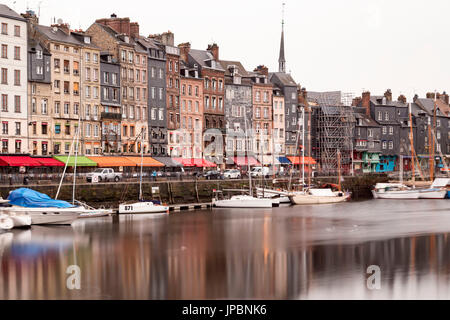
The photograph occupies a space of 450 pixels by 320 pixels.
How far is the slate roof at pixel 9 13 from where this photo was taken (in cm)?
5735

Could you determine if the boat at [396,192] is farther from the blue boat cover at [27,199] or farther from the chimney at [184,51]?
the blue boat cover at [27,199]

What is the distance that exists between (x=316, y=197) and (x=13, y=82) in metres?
28.9

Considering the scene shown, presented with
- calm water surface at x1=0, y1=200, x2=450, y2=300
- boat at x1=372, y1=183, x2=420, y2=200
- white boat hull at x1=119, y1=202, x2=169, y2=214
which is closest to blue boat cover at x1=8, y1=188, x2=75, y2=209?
calm water surface at x1=0, y1=200, x2=450, y2=300

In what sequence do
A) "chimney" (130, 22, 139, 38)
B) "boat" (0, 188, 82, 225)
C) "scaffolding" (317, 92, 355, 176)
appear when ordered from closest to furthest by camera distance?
"boat" (0, 188, 82, 225) → "chimney" (130, 22, 139, 38) → "scaffolding" (317, 92, 355, 176)

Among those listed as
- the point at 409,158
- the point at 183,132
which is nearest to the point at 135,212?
the point at 183,132

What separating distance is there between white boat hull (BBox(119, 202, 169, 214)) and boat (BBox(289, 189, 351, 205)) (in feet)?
54.6

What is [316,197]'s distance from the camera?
6562 cm

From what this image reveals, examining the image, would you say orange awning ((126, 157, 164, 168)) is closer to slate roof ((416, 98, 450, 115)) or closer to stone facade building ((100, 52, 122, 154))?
stone facade building ((100, 52, 122, 154))

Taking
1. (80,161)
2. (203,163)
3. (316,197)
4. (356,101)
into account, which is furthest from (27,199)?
(356,101)

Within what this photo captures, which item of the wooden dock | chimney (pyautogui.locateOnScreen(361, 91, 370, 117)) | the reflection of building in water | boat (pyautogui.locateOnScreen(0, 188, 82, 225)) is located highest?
chimney (pyautogui.locateOnScreen(361, 91, 370, 117))

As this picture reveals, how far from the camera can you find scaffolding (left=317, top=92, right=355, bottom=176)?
9119cm

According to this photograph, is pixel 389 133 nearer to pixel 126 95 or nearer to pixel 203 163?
pixel 203 163
